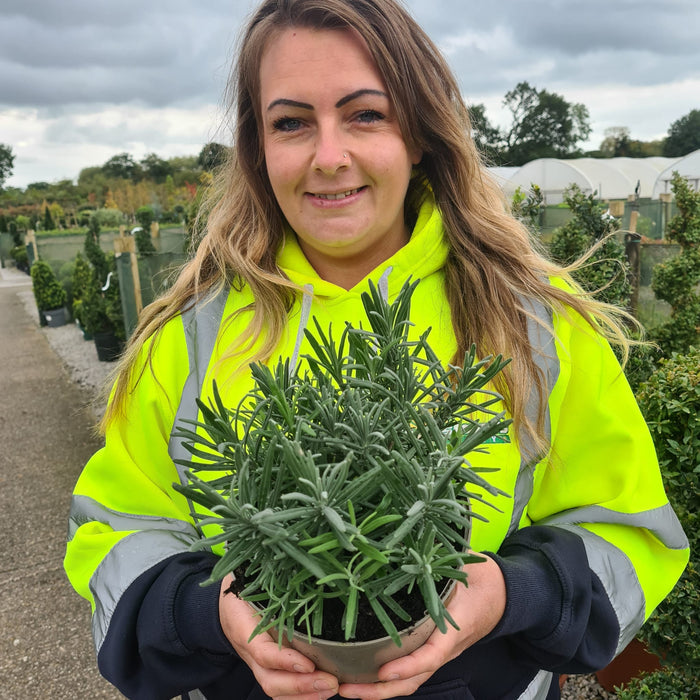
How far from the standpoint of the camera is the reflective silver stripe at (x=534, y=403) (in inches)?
57.2

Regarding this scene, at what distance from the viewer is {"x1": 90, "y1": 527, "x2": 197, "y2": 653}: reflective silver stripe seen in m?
1.34

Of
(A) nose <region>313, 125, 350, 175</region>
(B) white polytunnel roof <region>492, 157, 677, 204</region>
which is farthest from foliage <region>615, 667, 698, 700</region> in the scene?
(B) white polytunnel roof <region>492, 157, 677, 204</region>

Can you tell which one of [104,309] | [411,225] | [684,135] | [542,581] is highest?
[684,135]

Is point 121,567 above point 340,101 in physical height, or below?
below

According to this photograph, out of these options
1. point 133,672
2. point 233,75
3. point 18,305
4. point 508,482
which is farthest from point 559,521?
point 18,305

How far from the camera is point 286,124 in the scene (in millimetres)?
1497

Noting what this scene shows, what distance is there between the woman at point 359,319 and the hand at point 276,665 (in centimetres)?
20

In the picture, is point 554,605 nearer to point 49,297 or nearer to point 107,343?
point 107,343

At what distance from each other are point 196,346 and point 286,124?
22.9 inches

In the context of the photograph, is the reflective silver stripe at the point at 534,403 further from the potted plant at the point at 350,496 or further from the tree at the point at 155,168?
the tree at the point at 155,168

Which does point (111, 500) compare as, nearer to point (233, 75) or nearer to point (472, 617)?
point (472, 617)

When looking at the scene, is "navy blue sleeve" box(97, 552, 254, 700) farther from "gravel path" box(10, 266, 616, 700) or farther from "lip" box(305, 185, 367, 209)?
"gravel path" box(10, 266, 616, 700)

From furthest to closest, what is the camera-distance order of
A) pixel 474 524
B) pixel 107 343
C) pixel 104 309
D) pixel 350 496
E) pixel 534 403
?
pixel 104 309 < pixel 107 343 < pixel 534 403 < pixel 474 524 < pixel 350 496

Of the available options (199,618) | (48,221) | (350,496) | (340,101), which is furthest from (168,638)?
(48,221)
